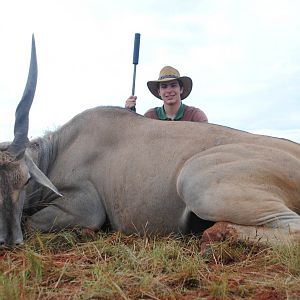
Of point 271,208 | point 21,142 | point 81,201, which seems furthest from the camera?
point 81,201

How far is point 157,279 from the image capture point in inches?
105

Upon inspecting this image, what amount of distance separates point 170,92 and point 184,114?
38 centimetres

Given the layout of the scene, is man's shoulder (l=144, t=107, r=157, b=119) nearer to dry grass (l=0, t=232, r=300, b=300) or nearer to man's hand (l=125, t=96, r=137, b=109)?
man's hand (l=125, t=96, r=137, b=109)

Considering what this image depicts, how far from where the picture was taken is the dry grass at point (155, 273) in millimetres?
2484

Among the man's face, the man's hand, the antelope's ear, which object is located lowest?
the antelope's ear

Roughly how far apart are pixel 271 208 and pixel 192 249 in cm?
60

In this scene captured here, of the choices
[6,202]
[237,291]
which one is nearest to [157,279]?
[237,291]

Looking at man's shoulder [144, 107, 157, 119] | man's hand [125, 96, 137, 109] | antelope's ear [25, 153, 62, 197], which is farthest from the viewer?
man's shoulder [144, 107, 157, 119]

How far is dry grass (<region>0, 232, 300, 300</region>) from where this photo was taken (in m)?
2.48

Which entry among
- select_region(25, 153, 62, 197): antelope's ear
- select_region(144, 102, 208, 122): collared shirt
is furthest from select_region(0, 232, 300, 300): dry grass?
select_region(144, 102, 208, 122): collared shirt

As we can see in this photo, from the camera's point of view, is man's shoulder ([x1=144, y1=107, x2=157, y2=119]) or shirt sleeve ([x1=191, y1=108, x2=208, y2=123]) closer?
shirt sleeve ([x1=191, y1=108, x2=208, y2=123])

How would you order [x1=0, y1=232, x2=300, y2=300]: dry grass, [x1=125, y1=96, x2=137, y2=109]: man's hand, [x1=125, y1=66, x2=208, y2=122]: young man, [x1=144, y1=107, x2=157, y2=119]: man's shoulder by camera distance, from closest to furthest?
1. [x1=0, y1=232, x2=300, y2=300]: dry grass
2. [x1=125, y1=96, x2=137, y2=109]: man's hand
3. [x1=125, y1=66, x2=208, y2=122]: young man
4. [x1=144, y1=107, x2=157, y2=119]: man's shoulder

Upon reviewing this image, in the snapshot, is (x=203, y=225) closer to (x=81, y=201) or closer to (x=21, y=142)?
(x=81, y=201)

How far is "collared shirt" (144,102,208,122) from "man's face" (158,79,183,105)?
0.17 metres
